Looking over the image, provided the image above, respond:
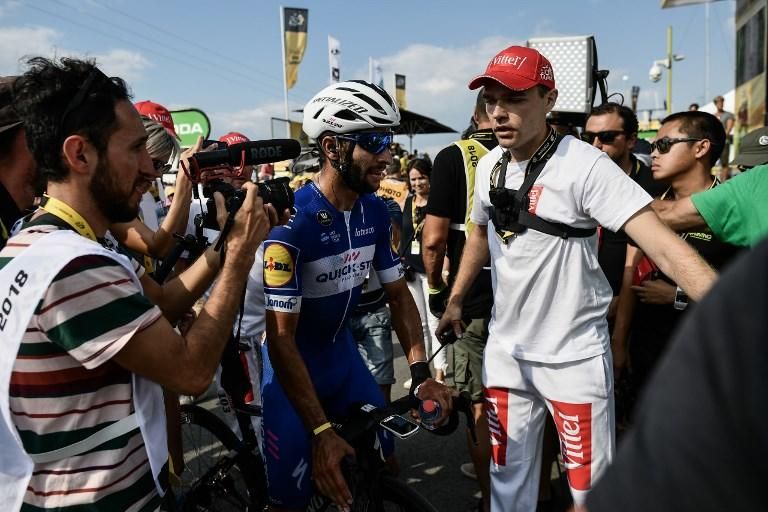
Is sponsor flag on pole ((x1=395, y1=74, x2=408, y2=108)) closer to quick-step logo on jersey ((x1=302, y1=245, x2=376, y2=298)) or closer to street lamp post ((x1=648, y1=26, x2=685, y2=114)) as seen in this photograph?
street lamp post ((x1=648, y1=26, x2=685, y2=114))

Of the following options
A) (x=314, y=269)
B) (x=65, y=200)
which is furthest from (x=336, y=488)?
(x=65, y=200)

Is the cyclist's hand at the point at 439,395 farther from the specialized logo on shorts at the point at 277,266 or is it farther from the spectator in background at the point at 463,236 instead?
the spectator in background at the point at 463,236

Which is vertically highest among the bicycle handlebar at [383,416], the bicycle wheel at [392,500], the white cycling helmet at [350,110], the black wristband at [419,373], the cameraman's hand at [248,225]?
the white cycling helmet at [350,110]

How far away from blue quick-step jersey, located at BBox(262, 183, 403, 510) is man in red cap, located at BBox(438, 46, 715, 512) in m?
0.59

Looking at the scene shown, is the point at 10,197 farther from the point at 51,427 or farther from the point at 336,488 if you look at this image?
the point at 336,488

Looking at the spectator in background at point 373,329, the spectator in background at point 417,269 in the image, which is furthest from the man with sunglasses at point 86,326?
the spectator in background at point 417,269

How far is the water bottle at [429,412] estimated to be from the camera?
6.96ft

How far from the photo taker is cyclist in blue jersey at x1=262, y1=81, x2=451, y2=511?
215 centimetres

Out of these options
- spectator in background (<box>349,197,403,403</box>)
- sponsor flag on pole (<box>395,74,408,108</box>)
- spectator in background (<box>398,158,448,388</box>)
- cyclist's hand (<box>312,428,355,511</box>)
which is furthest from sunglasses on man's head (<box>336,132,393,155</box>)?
sponsor flag on pole (<box>395,74,408,108</box>)

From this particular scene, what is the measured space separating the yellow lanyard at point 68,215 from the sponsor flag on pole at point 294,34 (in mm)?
22857

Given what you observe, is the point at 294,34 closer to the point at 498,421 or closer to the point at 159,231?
the point at 159,231

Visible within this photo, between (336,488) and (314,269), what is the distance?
87 cm

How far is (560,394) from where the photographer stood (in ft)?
7.66

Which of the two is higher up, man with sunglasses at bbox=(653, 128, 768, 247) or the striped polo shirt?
man with sunglasses at bbox=(653, 128, 768, 247)
